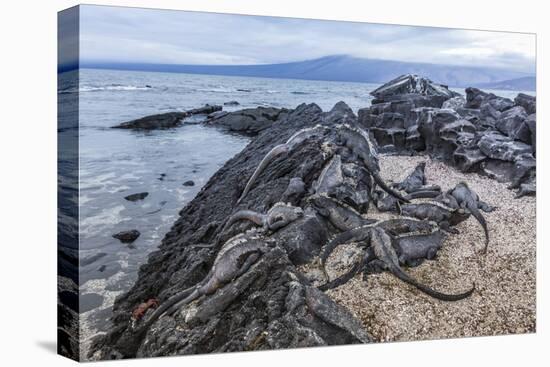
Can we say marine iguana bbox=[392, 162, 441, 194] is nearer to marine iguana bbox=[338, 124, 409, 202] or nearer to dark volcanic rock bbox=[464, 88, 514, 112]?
marine iguana bbox=[338, 124, 409, 202]

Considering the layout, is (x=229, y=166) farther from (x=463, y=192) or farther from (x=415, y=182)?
(x=463, y=192)

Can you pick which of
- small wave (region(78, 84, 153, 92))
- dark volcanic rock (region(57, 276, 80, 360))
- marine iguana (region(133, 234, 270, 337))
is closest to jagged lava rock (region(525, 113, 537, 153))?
marine iguana (region(133, 234, 270, 337))

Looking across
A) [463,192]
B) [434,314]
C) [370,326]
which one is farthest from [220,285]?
[463,192]

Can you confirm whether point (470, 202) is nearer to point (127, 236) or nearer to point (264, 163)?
point (264, 163)

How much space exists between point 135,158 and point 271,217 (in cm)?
153

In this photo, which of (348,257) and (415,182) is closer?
(348,257)

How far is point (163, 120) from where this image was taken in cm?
652

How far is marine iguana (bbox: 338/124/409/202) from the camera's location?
7184 mm

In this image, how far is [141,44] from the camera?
6395mm

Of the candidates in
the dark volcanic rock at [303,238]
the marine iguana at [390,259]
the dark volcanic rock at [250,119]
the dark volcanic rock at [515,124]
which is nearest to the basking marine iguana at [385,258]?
the marine iguana at [390,259]

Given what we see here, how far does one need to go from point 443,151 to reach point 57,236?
178 inches

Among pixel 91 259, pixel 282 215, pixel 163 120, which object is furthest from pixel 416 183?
pixel 91 259

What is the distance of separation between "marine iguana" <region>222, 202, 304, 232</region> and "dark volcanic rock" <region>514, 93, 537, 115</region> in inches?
130

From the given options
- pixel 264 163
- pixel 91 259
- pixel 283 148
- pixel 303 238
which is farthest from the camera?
pixel 283 148
